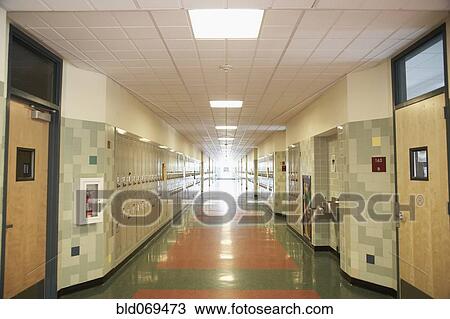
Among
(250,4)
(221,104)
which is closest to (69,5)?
(250,4)

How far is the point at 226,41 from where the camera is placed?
3461 mm

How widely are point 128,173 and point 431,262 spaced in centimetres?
457

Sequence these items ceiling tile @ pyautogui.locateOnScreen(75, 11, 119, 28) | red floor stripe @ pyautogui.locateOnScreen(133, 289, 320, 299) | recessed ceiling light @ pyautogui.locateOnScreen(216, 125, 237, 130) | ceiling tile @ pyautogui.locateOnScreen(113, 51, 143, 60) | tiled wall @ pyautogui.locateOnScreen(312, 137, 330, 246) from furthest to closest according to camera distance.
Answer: recessed ceiling light @ pyautogui.locateOnScreen(216, 125, 237, 130) → tiled wall @ pyautogui.locateOnScreen(312, 137, 330, 246) → red floor stripe @ pyautogui.locateOnScreen(133, 289, 320, 299) → ceiling tile @ pyautogui.locateOnScreen(113, 51, 143, 60) → ceiling tile @ pyautogui.locateOnScreen(75, 11, 119, 28)

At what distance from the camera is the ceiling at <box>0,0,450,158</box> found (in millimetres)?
2680

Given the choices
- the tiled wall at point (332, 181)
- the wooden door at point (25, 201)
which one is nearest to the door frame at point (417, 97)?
the tiled wall at point (332, 181)

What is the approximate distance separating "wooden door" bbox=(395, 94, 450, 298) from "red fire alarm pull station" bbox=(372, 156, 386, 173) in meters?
0.26

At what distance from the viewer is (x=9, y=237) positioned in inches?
129

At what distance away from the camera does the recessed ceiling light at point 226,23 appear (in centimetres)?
288

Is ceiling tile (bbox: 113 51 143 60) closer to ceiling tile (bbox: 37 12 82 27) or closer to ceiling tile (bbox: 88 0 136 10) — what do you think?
ceiling tile (bbox: 37 12 82 27)

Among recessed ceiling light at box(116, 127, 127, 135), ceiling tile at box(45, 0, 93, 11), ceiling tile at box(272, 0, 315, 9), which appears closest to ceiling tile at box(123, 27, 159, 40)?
ceiling tile at box(45, 0, 93, 11)

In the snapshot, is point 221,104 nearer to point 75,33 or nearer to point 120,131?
point 120,131

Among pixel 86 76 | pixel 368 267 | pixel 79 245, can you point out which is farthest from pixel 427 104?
pixel 79 245

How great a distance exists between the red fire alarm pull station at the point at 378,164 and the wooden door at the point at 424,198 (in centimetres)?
26

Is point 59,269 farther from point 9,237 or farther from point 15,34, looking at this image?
point 15,34
